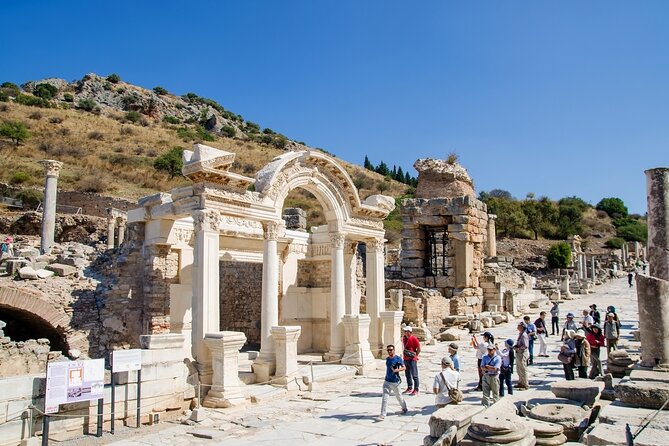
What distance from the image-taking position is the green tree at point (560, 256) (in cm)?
5162

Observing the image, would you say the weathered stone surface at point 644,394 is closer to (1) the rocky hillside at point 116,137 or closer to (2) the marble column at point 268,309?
(2) the marble column at point 268,309

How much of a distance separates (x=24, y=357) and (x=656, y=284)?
1144cm

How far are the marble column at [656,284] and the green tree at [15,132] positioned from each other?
55627 mm

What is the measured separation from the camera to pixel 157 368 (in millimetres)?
9484

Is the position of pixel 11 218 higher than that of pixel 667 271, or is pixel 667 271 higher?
pixel 11 218

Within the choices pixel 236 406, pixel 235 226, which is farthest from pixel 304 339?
pixel 236 406

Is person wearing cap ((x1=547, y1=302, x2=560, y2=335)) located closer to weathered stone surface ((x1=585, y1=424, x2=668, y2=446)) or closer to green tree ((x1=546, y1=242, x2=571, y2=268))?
weathered stone surface ((x1=585, y1=424, x2=668, y2=446))

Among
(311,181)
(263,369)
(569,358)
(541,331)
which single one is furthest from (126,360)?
(541,331)

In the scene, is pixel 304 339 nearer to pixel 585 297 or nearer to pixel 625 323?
pixel 625 323

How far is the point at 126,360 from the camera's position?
344 inches

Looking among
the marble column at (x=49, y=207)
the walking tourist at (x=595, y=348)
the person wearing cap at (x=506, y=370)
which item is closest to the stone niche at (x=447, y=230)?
the walking tourist at (x=595, y=348)

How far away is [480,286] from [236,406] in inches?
702

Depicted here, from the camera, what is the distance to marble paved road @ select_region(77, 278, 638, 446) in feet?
27.0

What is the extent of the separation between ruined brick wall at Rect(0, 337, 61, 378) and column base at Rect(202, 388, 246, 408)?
2.94 m
